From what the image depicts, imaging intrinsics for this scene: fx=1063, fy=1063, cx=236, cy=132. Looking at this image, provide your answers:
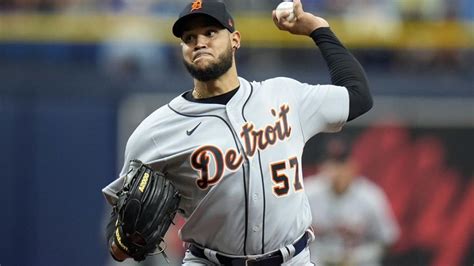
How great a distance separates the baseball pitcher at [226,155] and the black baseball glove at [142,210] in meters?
0.01

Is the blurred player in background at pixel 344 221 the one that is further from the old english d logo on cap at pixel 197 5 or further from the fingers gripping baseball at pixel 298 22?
the old english d logo on cap at pixel 197 5

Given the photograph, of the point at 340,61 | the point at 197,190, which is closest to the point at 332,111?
the point at 340,61

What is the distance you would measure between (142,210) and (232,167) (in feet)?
1.41

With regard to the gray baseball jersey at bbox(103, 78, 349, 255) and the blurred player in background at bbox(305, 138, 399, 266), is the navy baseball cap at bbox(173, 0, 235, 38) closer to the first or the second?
the gray baseball jersey at bbox(103, 78, 349, 255)

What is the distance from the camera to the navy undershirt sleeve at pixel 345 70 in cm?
467

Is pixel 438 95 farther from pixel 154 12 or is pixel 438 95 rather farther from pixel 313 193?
pixel 154 12

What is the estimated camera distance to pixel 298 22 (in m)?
4.67

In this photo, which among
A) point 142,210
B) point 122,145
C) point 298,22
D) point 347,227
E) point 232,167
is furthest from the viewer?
point 122,145

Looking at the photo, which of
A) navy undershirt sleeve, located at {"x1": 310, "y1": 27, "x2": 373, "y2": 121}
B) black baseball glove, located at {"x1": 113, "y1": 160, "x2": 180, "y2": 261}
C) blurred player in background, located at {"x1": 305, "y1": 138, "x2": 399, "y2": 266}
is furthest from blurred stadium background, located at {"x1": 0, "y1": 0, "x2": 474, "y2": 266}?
black baseball glove, located at {"x1": 113, "y1": 160, "x2": 180, "y2": 261}

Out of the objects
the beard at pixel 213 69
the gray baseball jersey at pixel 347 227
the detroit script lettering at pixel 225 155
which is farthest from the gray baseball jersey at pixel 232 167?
the gray baseball jersey at pixel 347 227

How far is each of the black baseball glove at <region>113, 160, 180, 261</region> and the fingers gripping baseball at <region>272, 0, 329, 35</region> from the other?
87 cm

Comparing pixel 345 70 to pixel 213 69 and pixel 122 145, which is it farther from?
pixel 122 145

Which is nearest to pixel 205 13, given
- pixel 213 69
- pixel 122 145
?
pixel 213 69

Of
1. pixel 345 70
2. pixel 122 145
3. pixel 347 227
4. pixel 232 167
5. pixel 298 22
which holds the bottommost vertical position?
pixel 347 227
